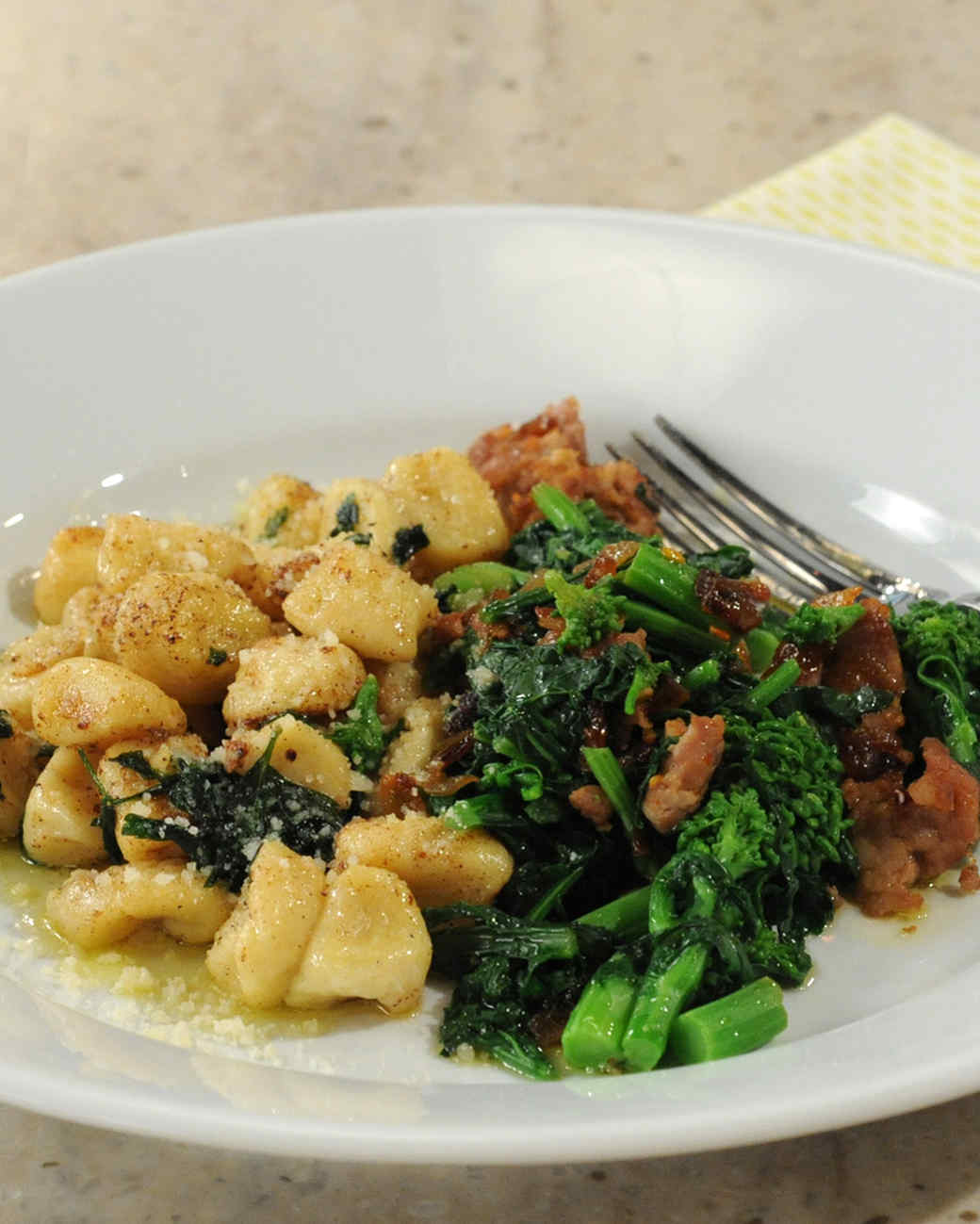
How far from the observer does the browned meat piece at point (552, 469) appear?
3328mm

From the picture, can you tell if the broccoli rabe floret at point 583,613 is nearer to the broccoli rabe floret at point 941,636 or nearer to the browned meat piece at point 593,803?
the browned meat piece at point 593,803

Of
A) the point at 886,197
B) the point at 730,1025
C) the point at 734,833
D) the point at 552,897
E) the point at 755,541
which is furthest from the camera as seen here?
the point at 886,197

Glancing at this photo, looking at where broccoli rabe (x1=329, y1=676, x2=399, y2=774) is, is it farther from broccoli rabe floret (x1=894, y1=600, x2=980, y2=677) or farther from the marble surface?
the marble surface

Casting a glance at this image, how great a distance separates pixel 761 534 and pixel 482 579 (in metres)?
0.72

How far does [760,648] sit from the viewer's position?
8.92ft

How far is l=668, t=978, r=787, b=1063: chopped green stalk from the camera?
6.92 feet

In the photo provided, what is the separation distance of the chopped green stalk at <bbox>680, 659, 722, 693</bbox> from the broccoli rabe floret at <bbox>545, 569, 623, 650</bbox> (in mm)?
158

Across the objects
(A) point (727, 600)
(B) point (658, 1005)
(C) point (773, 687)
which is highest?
(A) point (727, 600)

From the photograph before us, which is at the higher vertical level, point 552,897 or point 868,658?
point 868,658

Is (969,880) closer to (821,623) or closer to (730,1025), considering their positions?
(821,623)

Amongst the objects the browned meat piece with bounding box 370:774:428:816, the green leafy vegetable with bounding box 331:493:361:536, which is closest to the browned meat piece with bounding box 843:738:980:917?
the browned meat piece with bounding box 370:774:428:816

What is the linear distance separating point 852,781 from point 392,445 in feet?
5.14

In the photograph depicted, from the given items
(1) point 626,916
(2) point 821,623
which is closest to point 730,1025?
(1) point 626,916

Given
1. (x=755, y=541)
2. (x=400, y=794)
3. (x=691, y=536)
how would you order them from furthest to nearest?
(x=691, y=536)
(x=755, y=541)
(x=400, y=794)
